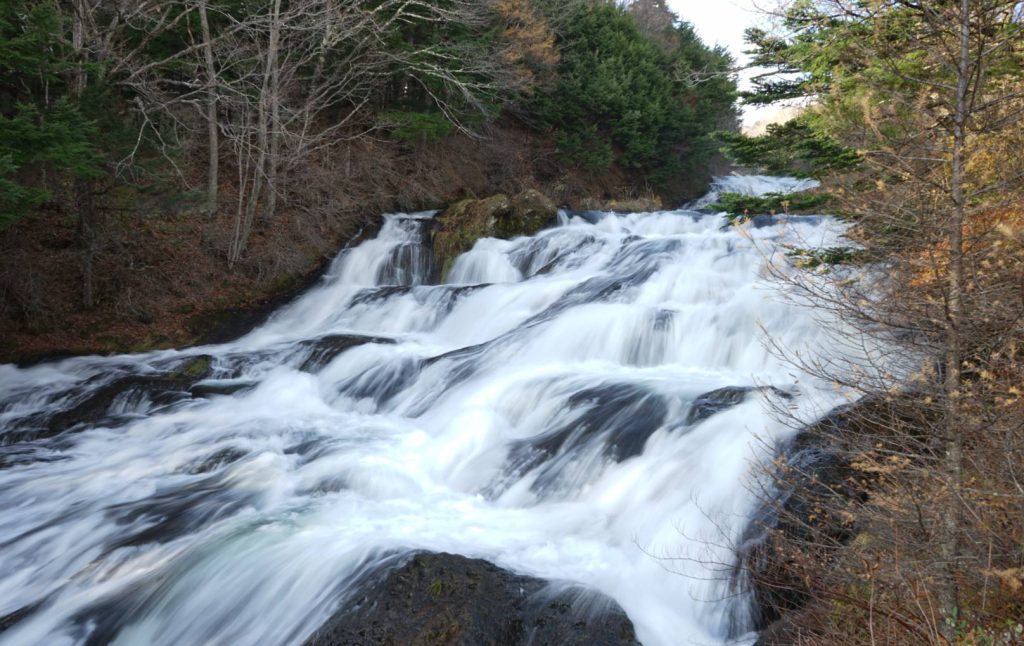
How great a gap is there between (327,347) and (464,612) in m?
7.43

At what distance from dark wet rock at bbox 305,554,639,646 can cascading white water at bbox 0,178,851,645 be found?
14.5 inches

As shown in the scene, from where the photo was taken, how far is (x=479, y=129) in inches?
800

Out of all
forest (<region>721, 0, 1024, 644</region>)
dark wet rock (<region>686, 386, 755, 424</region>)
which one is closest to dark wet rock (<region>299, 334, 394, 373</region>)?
dark wet rock (<region>686, 386, 755, 424</region>)

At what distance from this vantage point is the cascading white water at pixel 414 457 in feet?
16.5

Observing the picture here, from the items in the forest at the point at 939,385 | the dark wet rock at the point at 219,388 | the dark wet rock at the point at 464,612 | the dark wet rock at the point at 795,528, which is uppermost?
the forest at the point at 939,385

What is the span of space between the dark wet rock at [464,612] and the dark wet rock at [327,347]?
6275 mm

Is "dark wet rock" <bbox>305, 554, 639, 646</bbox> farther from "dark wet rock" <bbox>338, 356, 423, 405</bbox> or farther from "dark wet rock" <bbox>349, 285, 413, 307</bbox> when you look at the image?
"dark wet rock" <bbox>349, 285, 413, 307</bbox>

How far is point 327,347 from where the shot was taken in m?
11.1

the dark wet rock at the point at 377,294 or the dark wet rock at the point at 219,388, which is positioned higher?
the dark wet rock at the point at 377,294

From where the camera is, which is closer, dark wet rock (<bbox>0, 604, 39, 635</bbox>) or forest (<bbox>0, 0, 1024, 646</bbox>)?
forest (<bbox>0, 0, 1024, 646</bbox>)

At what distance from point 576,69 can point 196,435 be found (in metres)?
17.6

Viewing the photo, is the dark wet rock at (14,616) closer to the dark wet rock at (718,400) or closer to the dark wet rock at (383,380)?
the dark wet rock at (383,380)

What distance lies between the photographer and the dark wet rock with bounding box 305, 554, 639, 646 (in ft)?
13.8

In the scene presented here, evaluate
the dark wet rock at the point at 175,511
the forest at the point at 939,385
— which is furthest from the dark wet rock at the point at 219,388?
the forest at the point at 939,385
